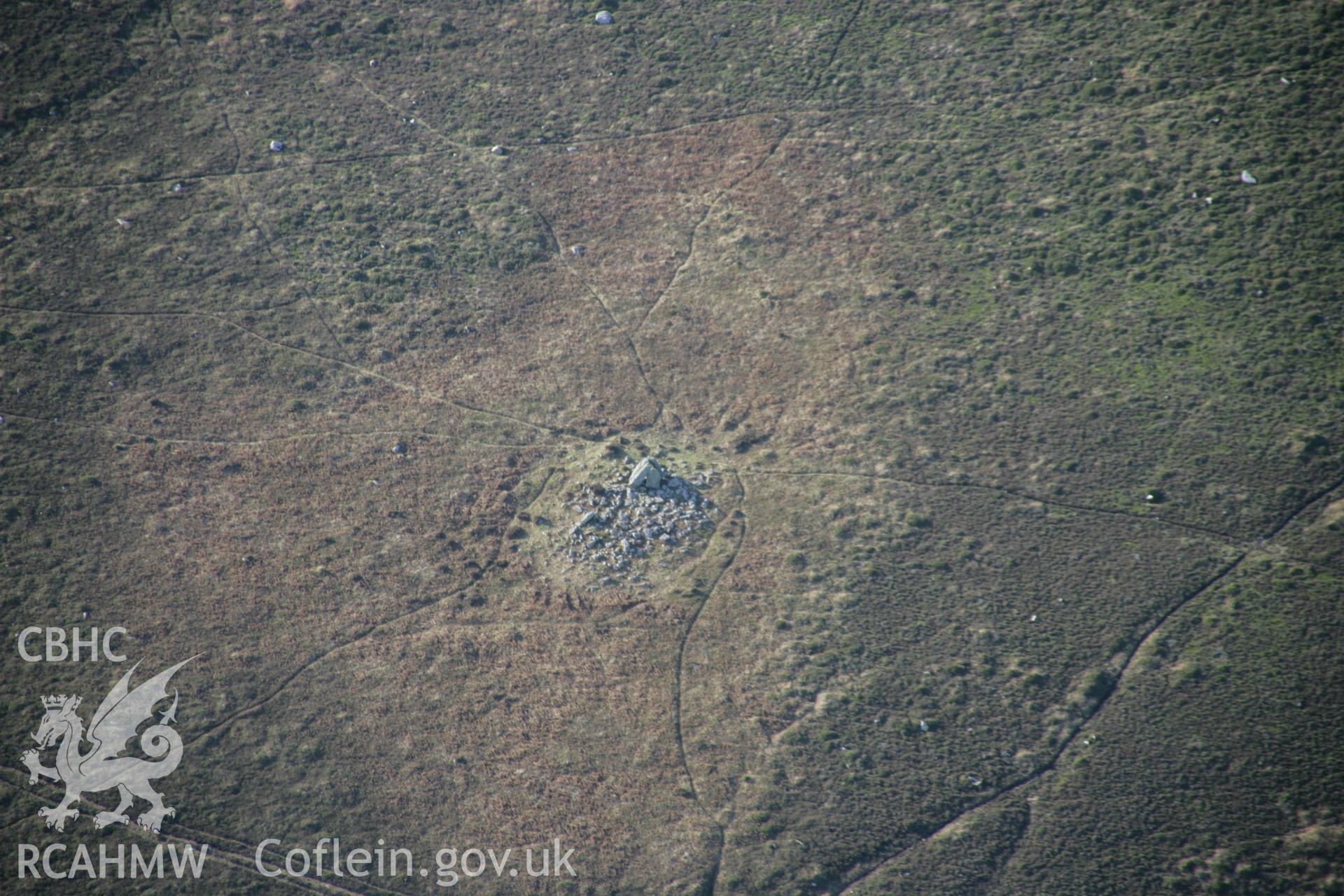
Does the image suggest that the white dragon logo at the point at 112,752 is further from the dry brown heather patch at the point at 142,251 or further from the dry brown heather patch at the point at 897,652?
the dry brown heather patch at the point at 142,251

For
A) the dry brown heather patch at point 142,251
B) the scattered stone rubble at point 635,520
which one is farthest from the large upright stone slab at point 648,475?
the dry brown heather patch at point 142,251

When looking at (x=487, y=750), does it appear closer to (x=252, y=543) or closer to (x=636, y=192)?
(x=252, y=543)

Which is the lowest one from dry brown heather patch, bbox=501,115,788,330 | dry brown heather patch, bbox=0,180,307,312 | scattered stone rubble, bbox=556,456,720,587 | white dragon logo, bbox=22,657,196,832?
scattered stone rubble, bbox=556,456,720,587

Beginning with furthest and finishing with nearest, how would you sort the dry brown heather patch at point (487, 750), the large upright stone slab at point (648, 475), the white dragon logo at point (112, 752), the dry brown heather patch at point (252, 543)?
the large upright stone slab at point (648, 475) → the dry brown heather patch at point (252, 543) → the white dragon logo at point (112, 752) → the dry brown heather patch at point (487, 750)

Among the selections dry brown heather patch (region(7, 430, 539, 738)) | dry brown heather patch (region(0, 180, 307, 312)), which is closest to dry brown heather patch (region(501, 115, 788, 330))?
dry brown heather patch (region(7, 430, 539, 738))

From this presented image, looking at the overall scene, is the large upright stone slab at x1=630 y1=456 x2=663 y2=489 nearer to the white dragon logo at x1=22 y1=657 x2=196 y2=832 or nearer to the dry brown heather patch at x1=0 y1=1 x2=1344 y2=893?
the dry brown heather patch at x1=0 y1=1 x2=1344 y2=893

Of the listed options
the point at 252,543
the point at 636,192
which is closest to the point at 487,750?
the point at 252,543
